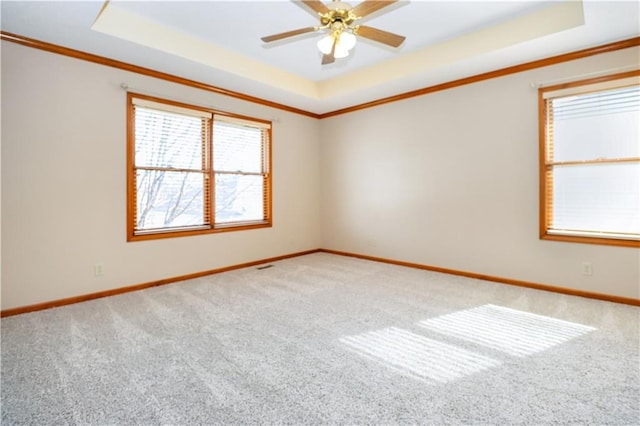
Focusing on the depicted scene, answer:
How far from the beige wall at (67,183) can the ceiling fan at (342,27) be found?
2077mm

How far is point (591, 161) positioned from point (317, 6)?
10.1 ft

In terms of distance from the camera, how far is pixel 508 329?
253 cm

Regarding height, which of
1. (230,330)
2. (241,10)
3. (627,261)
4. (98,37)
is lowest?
(230,330)

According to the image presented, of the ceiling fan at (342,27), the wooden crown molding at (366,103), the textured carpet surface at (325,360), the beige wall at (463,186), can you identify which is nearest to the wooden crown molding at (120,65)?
the wooden crown molding at (366,103)

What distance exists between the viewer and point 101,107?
333 cm

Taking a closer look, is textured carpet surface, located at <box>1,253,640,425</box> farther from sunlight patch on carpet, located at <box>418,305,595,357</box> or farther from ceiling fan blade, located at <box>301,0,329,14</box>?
ceiling fan blade, located at <box>301,0,329,14</box>

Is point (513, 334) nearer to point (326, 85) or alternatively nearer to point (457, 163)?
point (457, 163)

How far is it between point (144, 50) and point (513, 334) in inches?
163

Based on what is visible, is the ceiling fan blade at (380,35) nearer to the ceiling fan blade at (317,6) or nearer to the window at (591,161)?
the ceiling fan blade at (317,6)

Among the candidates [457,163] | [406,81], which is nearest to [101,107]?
[406,81]

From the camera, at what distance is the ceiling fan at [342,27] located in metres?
2.19

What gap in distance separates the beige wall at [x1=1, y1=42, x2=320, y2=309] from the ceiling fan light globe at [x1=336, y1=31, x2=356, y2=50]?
2.37m

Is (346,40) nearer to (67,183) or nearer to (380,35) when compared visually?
(380,35)

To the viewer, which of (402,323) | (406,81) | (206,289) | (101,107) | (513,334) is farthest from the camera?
(406,81)
